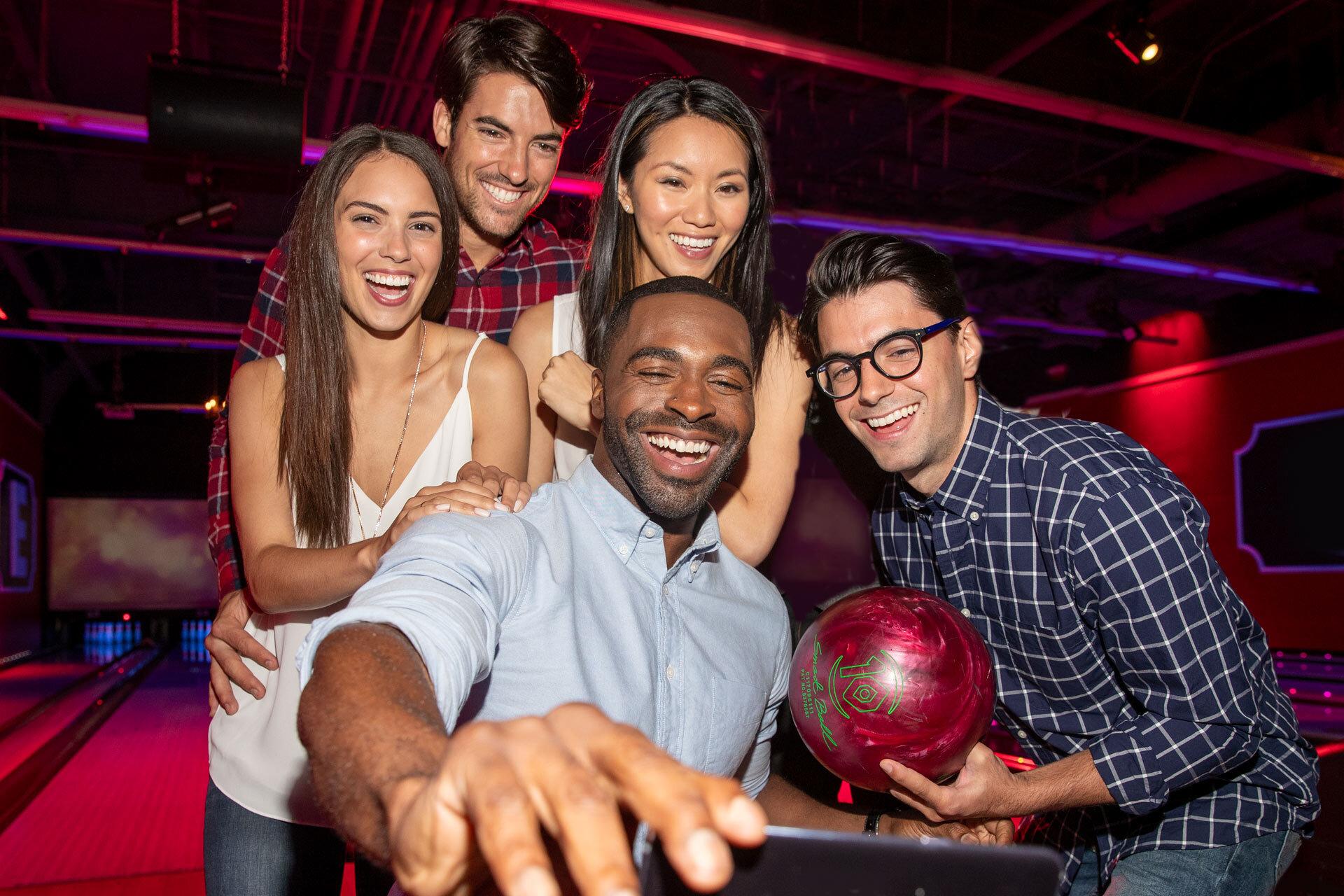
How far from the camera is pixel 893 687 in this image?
1.49 metres

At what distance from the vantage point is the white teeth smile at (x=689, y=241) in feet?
6.82

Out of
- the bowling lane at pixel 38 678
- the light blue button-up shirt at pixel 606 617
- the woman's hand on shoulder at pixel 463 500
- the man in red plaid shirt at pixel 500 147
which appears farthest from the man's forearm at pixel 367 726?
the bowling lane at pixel 38 678

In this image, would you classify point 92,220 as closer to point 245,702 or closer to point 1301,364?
point 245,702

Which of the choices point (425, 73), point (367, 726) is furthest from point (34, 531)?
point (367, 726)

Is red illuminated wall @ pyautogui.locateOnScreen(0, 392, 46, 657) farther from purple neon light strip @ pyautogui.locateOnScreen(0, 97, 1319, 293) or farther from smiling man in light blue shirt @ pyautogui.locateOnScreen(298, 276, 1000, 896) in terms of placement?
smiling man in light blue shirt @ pyautogui.locateOnScreen(298, 276, 1000, 896)

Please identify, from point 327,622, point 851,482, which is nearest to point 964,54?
point 851,482

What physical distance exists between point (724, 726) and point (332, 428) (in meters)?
0.86

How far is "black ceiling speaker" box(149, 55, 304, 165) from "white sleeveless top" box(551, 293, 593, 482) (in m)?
3.38

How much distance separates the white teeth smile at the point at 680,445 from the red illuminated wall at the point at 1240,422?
32.3ft

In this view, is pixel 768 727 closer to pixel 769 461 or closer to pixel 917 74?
pixel 769 461

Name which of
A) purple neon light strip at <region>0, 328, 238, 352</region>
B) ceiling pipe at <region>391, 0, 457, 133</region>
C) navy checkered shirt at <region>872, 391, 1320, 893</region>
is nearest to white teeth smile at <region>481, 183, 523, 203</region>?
navy checkered shirt at <region>872, 391, 1320, 893</region>

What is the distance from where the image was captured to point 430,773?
793mm

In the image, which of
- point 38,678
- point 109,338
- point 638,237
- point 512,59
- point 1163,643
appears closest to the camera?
point 1163,643

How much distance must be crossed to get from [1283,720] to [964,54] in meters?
5.79
